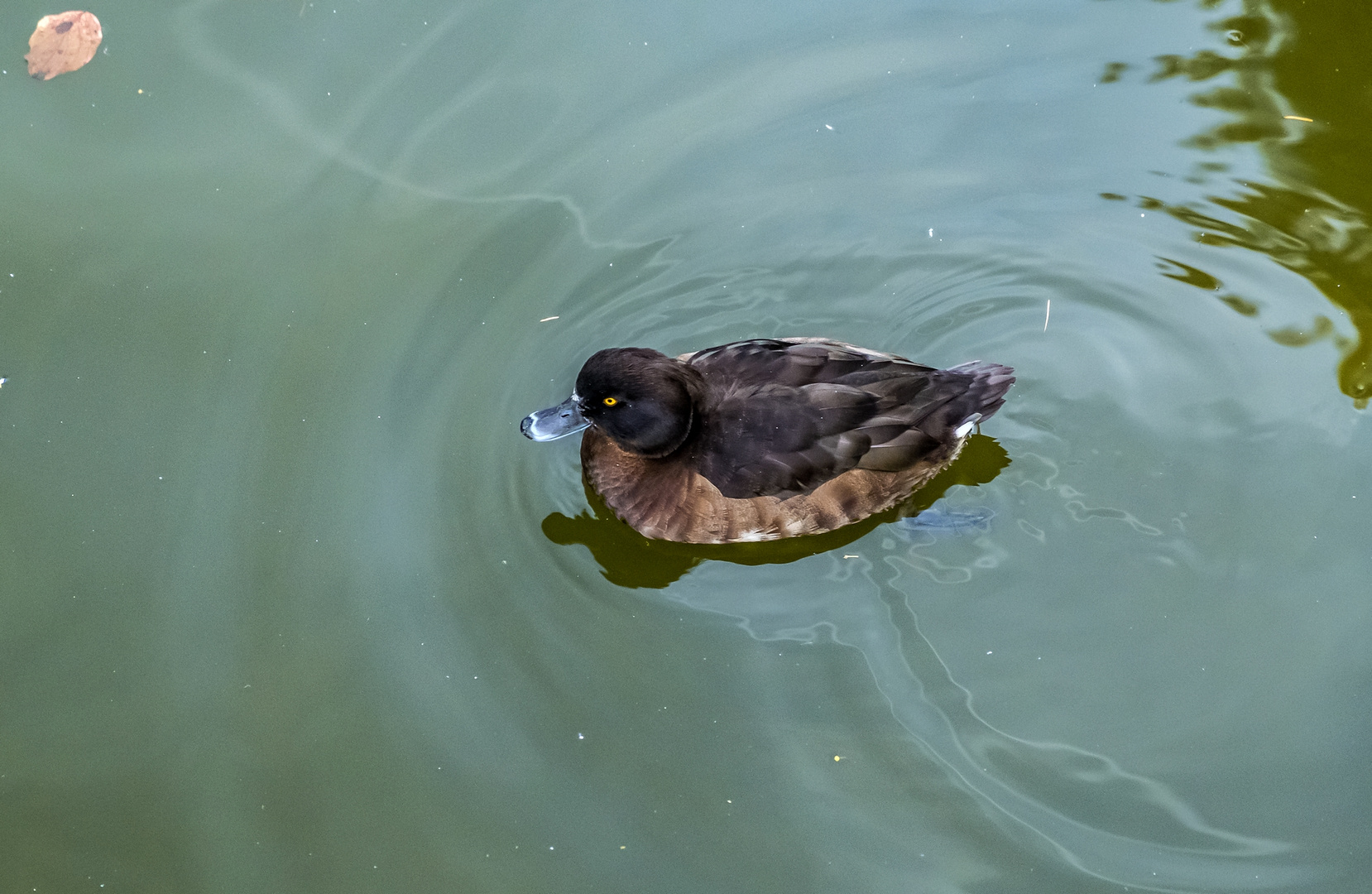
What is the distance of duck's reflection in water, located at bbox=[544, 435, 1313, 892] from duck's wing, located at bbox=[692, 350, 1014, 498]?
0.47 m

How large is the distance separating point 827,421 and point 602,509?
1.14 metres

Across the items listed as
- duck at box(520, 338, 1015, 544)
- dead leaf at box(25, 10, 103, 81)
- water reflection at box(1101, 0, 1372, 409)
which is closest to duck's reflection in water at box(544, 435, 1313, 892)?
duck at box(520, 338, 1015, 544)

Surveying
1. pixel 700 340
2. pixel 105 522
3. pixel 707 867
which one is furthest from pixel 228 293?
pixel 707 867

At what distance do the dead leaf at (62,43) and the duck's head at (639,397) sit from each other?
354cm

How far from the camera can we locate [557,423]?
4223 mm

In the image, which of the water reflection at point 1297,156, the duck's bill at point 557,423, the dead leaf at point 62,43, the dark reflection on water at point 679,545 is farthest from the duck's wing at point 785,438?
the dead leaf at point 62,43

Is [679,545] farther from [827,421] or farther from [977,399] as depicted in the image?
[977,399]

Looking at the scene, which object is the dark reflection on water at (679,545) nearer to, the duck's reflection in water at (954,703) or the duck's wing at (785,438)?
the duck's reflection in water at (954,703)

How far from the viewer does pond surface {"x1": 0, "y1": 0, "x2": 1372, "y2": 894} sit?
386 centimetres

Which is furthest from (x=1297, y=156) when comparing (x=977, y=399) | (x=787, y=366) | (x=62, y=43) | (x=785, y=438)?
(x=62, y=43)

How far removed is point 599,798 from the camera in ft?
12.7

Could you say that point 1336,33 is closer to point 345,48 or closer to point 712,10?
point 712,10

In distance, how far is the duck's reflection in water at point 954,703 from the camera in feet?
12.4

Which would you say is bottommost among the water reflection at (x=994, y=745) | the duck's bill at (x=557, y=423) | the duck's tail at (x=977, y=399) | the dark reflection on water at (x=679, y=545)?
the water reflection at (x=994, y=745)
